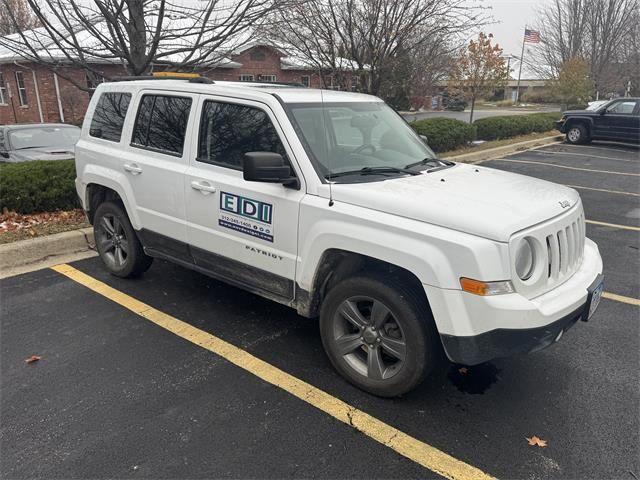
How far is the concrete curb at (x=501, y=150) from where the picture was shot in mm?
12781

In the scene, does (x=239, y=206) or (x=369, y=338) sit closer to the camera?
(x=369, y=338)

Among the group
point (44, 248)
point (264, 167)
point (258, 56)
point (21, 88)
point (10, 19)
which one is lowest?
point (44, 248)

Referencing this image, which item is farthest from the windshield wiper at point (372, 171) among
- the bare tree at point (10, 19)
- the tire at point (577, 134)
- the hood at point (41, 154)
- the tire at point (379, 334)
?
the tire at point (577, 134)

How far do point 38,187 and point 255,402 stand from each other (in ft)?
15.8

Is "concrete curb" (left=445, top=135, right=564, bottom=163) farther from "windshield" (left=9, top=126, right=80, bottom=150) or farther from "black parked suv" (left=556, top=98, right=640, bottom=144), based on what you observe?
"windshield" (left=9, top=126, right=80, bottom=150)

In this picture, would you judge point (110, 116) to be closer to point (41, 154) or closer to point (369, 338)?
point (369, 338)

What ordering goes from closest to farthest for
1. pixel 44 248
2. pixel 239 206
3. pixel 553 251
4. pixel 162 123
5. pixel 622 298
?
pixel 553 251 → pixel 239 206 → pixel 162 123 → pixel 622 298 → pixel 44 248

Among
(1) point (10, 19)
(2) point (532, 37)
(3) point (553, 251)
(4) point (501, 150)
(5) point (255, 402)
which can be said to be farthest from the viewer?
(2) point (532, 37)

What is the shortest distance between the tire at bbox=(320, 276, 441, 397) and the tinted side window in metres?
1.11

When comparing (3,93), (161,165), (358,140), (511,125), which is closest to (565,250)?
(358,140)

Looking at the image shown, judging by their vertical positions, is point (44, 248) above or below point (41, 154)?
below

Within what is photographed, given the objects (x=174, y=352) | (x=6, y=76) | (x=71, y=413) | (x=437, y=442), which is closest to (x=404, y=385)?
(x=437, y=442)

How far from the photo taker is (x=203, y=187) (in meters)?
3.82

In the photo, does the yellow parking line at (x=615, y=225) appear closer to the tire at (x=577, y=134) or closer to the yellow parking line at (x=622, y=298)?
the yellow parking line at (x=622, y=298)
